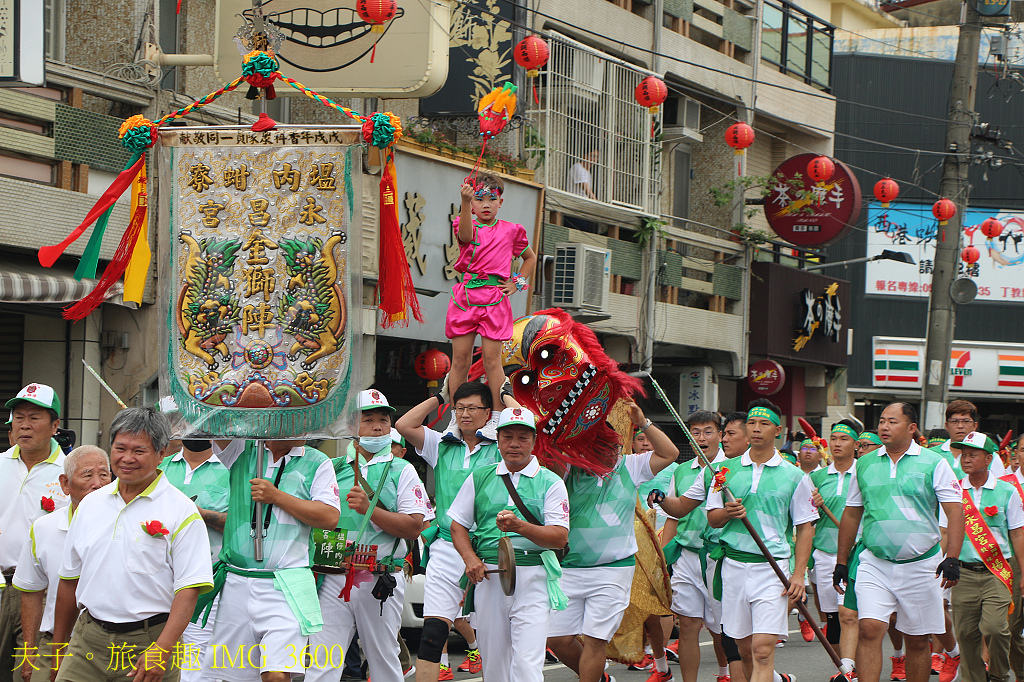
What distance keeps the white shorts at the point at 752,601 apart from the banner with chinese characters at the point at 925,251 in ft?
84.1

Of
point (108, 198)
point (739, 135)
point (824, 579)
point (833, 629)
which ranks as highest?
point (739, 135)

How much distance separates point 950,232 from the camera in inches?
782

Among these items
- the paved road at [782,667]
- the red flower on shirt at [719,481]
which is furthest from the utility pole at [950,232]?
the red flower on shirt at [719,481]

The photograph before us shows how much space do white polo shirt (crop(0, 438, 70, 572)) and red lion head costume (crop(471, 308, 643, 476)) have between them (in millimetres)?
2883

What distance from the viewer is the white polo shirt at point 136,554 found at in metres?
5.61

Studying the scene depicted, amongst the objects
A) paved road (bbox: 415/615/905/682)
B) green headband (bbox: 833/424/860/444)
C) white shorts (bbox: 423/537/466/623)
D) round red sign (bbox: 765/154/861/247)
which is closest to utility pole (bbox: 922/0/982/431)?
round red sign (bbox: 765/154/861/247)

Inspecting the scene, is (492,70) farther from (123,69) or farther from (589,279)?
(123,69)

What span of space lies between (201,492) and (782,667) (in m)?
6.05

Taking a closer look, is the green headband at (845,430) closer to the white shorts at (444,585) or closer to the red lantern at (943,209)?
the white shorts at (444,585)

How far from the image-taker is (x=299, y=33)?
1398 centimetres

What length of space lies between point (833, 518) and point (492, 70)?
7.50 metres

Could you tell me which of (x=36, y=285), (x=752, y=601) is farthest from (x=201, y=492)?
(x=36, y=285)

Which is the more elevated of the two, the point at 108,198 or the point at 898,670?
the point at 108,198

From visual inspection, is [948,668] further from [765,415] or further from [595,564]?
[595,564]
